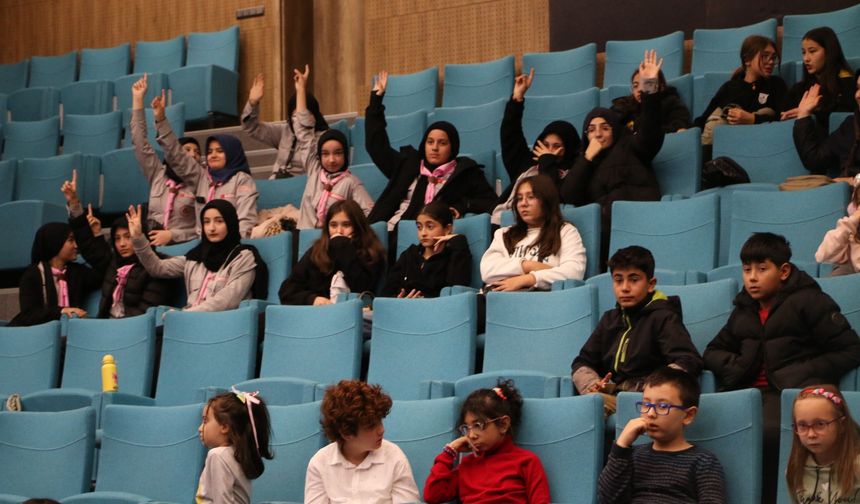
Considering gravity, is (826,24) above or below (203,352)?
above

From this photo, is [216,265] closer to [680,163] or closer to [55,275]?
[55,275]

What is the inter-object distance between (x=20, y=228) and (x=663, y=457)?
3.70 meters

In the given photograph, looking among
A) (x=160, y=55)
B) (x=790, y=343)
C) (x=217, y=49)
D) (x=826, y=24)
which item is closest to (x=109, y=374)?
(x=790, y=343)

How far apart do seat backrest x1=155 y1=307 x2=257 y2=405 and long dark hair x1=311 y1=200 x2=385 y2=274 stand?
0.48 m

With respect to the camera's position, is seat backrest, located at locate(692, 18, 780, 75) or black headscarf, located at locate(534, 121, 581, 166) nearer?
black headscarf, located at locate(534, 121, 581, 166)

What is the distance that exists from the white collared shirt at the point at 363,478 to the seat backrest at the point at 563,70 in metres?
2.98

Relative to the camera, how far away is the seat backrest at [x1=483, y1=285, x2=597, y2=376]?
11.0ft

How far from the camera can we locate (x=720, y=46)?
5305 millimetres

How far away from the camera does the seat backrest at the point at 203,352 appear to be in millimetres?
3842

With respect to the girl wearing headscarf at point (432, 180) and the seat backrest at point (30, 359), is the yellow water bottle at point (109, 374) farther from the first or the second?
the girl wearing headscarf at point (432, 180)

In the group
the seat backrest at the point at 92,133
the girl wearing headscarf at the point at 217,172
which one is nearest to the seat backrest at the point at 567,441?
the girl wearing headscarf at the point at 217,172

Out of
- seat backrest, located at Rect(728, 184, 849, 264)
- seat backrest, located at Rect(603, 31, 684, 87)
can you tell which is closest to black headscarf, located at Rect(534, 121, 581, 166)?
seat backrest, located at Rect(728, 184, 849, 264)

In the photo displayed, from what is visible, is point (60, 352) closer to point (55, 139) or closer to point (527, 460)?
point (527, 460)

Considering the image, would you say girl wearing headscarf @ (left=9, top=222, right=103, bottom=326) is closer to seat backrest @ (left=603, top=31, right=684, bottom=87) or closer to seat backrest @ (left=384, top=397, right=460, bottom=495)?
seat backrest @ (left=384, top=397, right=460, bottom=495)
